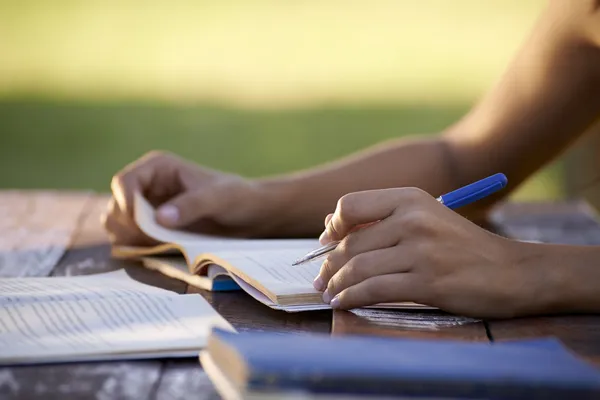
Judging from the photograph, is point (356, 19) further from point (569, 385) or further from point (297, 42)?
point (569, 385)

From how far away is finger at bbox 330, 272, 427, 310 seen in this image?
3.99ft

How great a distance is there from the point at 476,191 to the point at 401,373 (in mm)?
519

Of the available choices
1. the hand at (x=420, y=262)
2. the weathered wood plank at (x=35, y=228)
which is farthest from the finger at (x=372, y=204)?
the weathered wood plank at (x=35, y=228)

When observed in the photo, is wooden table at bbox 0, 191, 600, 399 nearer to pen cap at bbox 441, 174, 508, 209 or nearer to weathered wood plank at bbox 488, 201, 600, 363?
weathered wood plank at bbox 488, 201, 600, 363

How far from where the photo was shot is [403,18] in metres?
9.30

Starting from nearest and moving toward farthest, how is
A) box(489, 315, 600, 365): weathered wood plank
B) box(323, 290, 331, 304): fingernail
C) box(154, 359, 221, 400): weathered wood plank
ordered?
box(154, 359, 221, 400): weathered wood plank < box(489, 315, 600, 365): weathered wood plank < box(323, 290, 331, 304): fingernail

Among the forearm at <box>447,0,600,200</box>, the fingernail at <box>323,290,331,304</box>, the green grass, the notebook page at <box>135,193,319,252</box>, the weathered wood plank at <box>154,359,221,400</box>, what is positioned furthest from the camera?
the green grass

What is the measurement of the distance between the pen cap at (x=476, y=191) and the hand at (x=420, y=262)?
3.5 inches

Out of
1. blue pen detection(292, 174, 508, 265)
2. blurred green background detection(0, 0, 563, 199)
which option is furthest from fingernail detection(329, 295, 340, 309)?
blurred green background detection(0, 0, 563, 199)

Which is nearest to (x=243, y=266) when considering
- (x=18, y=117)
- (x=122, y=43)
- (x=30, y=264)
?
(x=30, y=264)

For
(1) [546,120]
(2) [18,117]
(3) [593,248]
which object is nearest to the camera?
(3) [593,248]

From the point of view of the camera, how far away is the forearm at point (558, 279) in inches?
49.3

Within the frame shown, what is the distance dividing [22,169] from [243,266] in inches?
183

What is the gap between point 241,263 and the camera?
138cm
